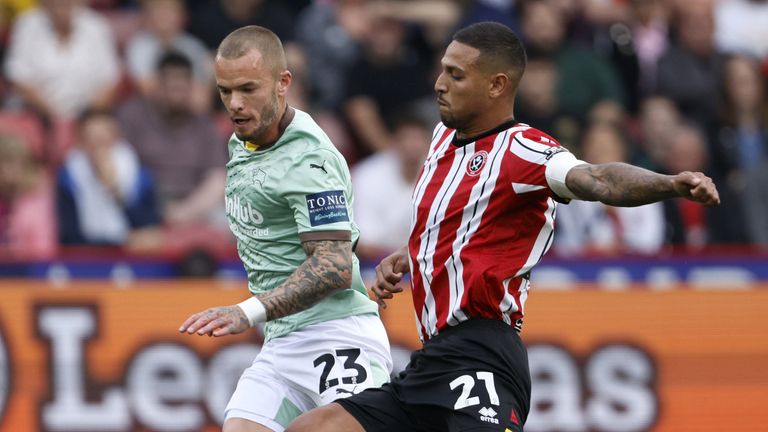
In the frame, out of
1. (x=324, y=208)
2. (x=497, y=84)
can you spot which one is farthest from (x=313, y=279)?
(x=497, y=84)

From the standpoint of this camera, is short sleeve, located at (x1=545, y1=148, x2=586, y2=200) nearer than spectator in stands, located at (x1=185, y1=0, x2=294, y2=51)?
Yes

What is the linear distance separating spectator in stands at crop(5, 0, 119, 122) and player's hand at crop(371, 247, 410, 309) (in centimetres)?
595

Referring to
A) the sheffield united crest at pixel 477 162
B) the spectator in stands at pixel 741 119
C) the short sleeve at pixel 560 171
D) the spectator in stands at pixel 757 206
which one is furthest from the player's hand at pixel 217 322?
the spectator in stands at pixel 741 119

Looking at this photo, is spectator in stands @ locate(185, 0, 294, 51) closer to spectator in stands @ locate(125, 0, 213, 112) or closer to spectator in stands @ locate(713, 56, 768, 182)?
spectator in stands @ locate(125, 0, 213, 112)

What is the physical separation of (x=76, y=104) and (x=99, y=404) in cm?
336

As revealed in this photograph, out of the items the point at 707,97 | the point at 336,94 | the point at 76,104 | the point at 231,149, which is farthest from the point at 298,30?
the point at 231,149

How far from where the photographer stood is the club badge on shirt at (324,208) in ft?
19.8

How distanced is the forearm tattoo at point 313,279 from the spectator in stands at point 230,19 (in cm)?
674

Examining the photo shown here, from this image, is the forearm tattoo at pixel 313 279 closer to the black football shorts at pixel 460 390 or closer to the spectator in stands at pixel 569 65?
the black football shorts at pixel 460 390

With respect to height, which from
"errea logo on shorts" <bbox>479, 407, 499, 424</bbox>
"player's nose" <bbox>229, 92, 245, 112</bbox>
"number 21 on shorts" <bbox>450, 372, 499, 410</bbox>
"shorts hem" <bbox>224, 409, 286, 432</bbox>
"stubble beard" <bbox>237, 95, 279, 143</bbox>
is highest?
"player's nose" <bbox>229, 92, 245, 112</bbox>

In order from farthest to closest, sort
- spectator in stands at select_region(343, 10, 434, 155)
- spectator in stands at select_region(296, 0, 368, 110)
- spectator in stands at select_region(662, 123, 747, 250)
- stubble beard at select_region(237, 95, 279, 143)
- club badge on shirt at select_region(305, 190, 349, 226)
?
spectator in stands at select_region(296, 0, 368, 110) → spectator in stands at select_region(343, 10, 434, 155) → spectator in stands at select_region(662, 123, 747, 250) → stubble beard at select_region(237, 95, 279, 143) → club badge on shirt at select_region(305, 190, 349, 226)

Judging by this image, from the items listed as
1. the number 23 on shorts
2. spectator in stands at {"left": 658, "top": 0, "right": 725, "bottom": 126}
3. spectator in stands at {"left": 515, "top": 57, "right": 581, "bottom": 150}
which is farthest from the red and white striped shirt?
spectator in stands at {"left": 658, "top": 0, "right": 725, "bottom": 126}

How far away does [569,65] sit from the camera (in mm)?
13008

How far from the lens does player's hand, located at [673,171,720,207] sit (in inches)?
193
